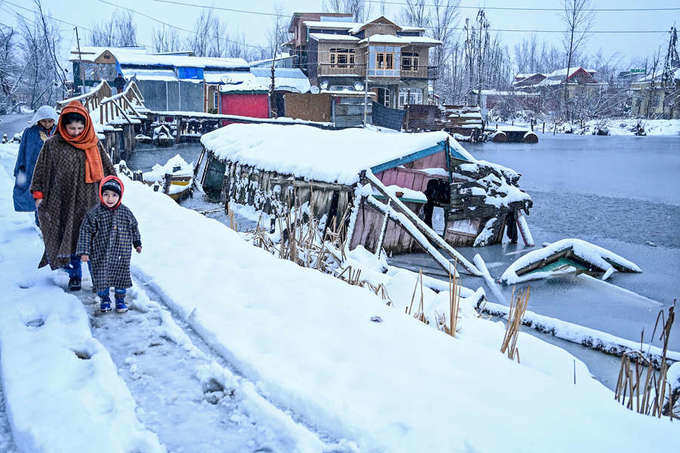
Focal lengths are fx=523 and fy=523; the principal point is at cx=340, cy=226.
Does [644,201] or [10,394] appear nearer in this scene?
[10,394]

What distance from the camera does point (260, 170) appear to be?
11.8 m

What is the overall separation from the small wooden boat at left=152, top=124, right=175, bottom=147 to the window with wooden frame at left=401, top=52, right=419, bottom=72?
22.1 meters

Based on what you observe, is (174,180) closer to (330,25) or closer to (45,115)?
Result: (45,115)

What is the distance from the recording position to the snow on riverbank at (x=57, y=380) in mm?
2428

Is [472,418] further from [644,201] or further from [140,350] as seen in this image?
[644,201]

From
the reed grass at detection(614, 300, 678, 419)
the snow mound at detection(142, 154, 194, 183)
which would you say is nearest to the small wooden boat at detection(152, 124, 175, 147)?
the snow mound at detection(142, 154, 194, 183)

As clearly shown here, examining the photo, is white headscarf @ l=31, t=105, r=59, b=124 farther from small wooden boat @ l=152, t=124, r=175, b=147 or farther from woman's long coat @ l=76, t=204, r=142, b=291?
small wooden boat @ l=152, t=124, r=175, b=147

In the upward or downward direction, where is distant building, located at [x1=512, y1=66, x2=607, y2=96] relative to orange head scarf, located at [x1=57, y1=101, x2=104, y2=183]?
upward

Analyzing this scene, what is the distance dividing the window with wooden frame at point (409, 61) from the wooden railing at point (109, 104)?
70.1 ft

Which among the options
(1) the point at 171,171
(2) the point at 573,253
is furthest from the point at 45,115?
(1) the point at 171,171

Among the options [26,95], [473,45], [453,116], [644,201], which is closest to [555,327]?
[644,201]

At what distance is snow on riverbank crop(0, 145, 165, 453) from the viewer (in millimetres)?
2428

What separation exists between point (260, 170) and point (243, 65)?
30472 millimetres

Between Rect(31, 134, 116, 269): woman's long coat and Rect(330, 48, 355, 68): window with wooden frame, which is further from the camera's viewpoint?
Rect(330, 48, 355, 68): window with wooden frame
